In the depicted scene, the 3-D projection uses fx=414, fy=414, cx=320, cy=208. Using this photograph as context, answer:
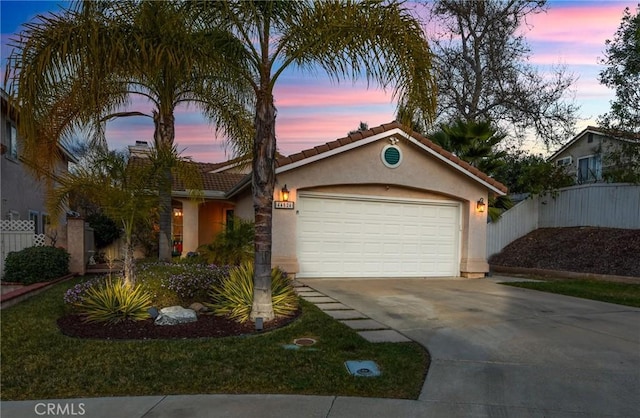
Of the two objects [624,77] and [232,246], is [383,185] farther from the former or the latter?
[624,77]

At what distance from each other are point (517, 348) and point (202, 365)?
3.80 metres

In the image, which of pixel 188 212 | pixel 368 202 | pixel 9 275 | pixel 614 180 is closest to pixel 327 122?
pixel 368 202

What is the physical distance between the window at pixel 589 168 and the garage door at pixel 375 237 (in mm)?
13448

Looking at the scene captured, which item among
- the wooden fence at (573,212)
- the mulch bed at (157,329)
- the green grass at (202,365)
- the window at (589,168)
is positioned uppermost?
the window at (589,168)

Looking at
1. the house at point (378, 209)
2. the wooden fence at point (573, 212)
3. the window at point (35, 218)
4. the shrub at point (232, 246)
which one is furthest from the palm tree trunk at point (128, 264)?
the wooden fence at point (573, 212)

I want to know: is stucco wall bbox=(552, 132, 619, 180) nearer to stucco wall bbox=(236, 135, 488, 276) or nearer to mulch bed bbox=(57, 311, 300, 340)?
stucco wall bbox=(236, 135, 488, 276)

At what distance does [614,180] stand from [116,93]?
16.7 metres

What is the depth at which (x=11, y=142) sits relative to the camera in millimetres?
12562

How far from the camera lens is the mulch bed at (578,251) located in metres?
12.9

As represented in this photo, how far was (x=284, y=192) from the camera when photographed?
10414 mm

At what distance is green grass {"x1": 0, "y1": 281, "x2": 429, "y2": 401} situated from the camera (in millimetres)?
3859

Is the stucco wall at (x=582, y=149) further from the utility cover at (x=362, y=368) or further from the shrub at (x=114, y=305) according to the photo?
the shrub at (x=114, y=305)

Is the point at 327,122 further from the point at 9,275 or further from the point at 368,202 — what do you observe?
the point at 9,275

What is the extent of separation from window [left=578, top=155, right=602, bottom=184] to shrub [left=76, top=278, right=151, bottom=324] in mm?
22318
